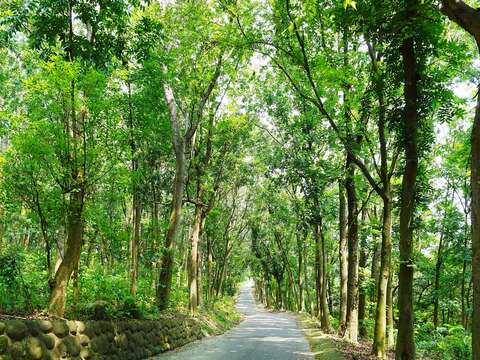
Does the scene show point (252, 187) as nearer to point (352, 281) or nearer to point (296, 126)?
point (296, 126)

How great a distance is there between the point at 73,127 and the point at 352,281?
10.4 meters

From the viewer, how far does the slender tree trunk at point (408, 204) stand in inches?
303

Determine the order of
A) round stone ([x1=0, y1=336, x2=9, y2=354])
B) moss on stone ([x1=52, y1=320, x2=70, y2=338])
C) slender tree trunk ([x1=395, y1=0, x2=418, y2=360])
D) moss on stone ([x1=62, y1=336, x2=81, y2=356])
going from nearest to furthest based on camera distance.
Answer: round stone ([x1=0, y1=336, x2=9, y2=354])
moss on stone ([x1=52, y1=320, x2=70, y2=338])
moss on stone ([x1=62, y1=336, x2=81, y2=356])
slender tree trunk ([x1=395, y1=0, x2=418, y2=360])

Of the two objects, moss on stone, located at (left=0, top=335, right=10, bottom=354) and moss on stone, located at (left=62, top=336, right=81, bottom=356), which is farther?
moss on stone, located at (left=62, top=336, right=81, bottom=356)

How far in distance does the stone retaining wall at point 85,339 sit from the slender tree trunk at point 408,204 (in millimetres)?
5643

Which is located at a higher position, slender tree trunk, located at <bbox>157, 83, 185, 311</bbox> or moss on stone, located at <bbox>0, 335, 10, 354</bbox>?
slender tree trunk, located at <bbox>157, 83, 185, 311</bbox>

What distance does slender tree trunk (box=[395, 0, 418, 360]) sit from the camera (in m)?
7.69

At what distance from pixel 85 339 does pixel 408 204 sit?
21.0 ft

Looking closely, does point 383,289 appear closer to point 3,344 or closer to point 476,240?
point 476,240

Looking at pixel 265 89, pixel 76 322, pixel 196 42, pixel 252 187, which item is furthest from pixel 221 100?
pixel 76 322

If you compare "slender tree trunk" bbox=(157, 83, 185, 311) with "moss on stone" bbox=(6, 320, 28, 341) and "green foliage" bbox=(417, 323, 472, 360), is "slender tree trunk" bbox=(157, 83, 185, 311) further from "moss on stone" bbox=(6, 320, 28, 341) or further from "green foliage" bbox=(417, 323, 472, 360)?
"green foliage" bbox=(417, 323, 472, 360)

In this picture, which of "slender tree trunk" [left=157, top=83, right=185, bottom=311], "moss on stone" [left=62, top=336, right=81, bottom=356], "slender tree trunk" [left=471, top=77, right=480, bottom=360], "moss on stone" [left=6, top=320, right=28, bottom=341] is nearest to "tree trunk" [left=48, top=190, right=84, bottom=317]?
"moss on stone" [left=62, top=336, right=81, bottom=356]

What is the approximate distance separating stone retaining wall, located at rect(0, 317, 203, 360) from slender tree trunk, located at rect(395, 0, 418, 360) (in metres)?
5.64

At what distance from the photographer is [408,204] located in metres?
7.79
